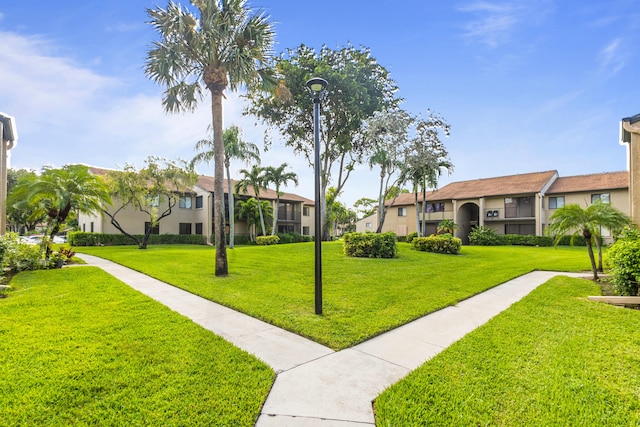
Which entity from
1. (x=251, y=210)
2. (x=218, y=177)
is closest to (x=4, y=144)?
(x=218, y=177)

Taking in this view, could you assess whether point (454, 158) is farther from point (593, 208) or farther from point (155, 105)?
point (155, 105)

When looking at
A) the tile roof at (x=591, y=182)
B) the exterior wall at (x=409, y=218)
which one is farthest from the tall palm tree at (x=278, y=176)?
the tile roof at (x=591, y=182)

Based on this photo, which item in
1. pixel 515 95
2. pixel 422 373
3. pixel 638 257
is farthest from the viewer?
pixel 515 95

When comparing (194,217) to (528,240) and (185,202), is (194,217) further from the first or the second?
(528,240)

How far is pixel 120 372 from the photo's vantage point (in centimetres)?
350

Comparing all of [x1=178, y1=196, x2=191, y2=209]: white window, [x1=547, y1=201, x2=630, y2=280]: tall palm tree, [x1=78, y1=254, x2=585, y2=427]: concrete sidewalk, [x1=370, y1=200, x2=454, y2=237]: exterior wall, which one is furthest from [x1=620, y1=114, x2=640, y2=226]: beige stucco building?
[x1=178, y1=196, x2=191, y2=209]: white window

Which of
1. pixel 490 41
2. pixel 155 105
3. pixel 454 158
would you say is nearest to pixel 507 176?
pixel 454 158

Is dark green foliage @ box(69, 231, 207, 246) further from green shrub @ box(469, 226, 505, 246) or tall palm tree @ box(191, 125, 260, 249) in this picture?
green shrub @ box(469, 226, 505, 246)

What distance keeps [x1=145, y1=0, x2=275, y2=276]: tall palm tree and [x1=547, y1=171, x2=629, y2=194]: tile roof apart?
29932mm

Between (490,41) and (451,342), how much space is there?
9.46 metres

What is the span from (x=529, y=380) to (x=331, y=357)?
2243mm

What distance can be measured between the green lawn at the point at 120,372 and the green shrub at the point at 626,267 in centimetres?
779

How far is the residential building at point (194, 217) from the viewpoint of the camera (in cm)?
2706

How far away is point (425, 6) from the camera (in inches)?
354
